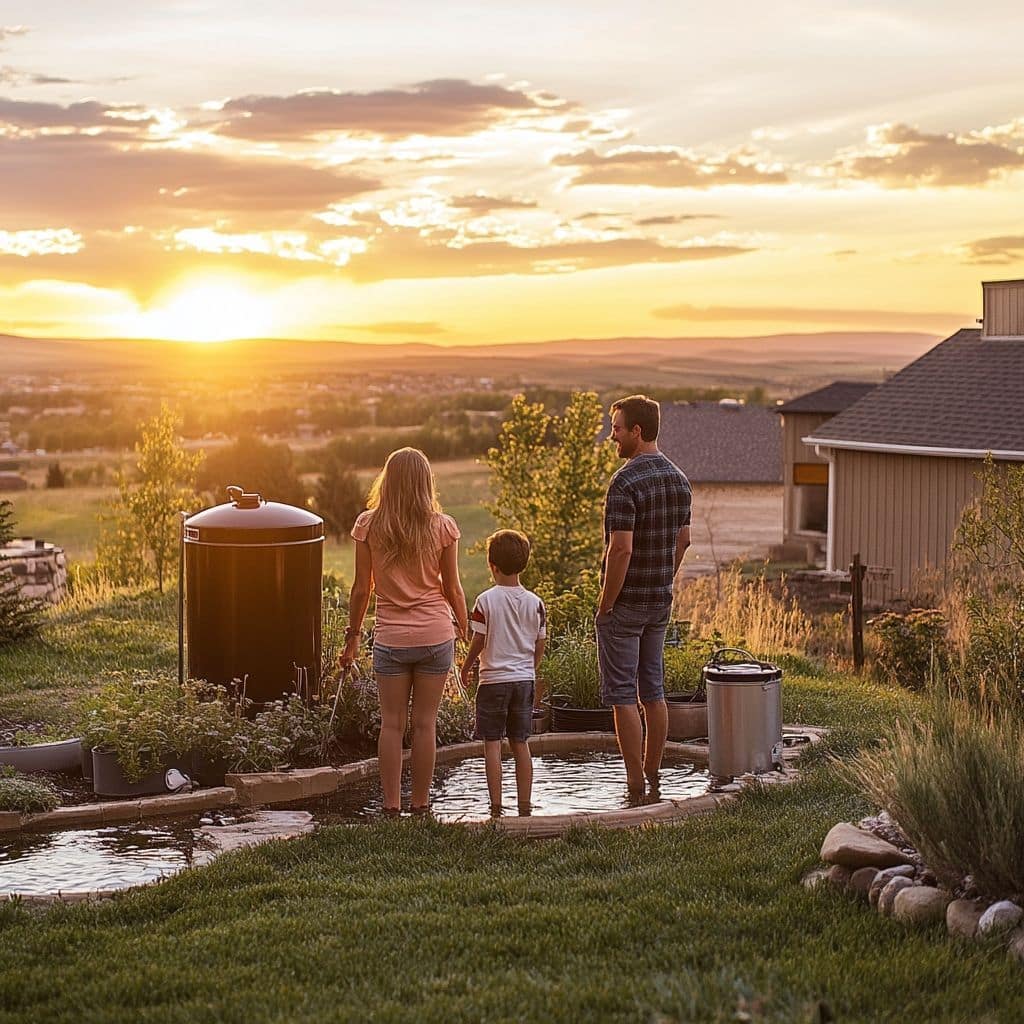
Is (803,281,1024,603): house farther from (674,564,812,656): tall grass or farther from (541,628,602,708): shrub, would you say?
(541,628,602,708): shrub

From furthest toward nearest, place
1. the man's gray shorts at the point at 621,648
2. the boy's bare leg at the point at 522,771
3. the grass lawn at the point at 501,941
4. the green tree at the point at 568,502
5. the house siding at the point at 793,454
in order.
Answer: the house siding at the point at 793,454
the green tree at the point at 568,502
the man's gray shorts at the point at 621,648
the boy's bare leg at the point at 522,771
the grass lawn at the point at 501,941

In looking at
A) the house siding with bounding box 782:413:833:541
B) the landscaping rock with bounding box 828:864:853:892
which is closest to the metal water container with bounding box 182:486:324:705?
the landscaping rock with bounding box 828:864:853:892

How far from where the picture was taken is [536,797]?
7.54 m

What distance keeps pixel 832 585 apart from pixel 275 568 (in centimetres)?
1468

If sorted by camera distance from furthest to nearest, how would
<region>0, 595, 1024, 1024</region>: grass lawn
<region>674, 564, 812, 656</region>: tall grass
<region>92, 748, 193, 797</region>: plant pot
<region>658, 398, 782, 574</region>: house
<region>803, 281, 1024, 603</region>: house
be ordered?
<region>658, 398, 782, 574</region>: house < <region>803, 281, 1024, 603</region>: house < <region>674, 564, 812, 656</region>: tall grass < <region>92, 748, 193, 797</region>: plant pot < <region>0, 595, 1024, 1024</region>: grass lawn

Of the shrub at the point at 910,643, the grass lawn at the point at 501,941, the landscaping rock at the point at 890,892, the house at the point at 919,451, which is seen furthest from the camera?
the house at the point at 919,451

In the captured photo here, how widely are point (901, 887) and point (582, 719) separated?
4.03 m

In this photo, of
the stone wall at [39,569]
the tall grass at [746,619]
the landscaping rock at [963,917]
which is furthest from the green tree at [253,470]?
the landscaping rock at [963,917]

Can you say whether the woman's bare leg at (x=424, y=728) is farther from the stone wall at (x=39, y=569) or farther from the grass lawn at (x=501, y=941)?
the stone wall at (x=39, y=569)

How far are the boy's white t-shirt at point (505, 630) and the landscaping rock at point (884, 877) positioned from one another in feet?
7.15

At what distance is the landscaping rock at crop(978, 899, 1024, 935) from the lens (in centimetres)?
484

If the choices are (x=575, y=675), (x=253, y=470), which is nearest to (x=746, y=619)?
(x=575, y=675)

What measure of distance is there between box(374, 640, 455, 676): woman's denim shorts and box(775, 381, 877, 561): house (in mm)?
21745

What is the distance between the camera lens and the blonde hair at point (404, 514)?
6.66 m
